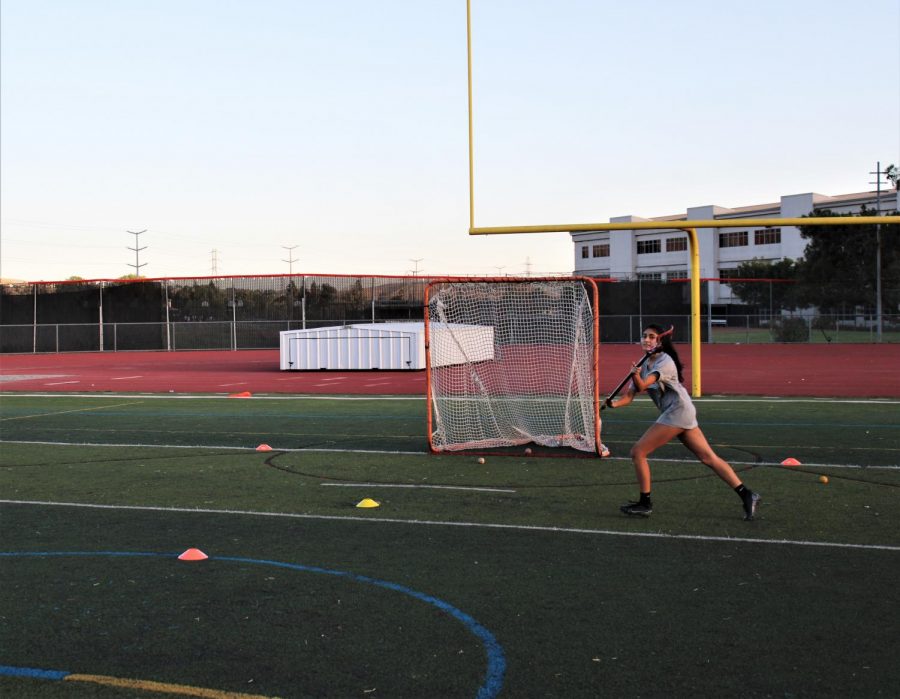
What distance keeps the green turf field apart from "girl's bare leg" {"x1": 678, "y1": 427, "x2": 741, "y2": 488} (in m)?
0.44

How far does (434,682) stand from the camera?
4961 millimetres

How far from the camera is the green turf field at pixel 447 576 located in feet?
16.8

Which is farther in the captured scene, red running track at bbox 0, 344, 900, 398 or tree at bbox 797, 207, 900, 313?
tree at bbox 797, 207, 900, 313

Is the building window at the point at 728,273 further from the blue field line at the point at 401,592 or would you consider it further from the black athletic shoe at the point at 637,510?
the blue field line at the point at 401,592

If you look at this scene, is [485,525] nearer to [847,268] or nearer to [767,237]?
[847,268]

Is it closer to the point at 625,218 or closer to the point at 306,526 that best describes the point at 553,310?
the point at 306,526

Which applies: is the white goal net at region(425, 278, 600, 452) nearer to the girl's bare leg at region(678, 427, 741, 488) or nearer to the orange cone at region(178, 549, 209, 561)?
the girl's bare leg at region(678, 427, 741, 488)

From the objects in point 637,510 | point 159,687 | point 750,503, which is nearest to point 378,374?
point 637,510

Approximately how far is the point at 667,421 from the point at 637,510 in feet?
2.73

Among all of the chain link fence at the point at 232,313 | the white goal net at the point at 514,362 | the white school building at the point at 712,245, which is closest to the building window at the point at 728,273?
the white school building at the point at 712,245

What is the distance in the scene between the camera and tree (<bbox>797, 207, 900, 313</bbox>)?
5072 centimetres

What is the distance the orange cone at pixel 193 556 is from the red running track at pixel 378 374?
51.2 ft

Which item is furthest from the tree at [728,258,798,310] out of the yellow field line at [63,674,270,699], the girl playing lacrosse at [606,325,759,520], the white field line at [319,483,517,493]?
the yellow field line at [63,674,270,699]

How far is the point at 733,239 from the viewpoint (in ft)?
295
